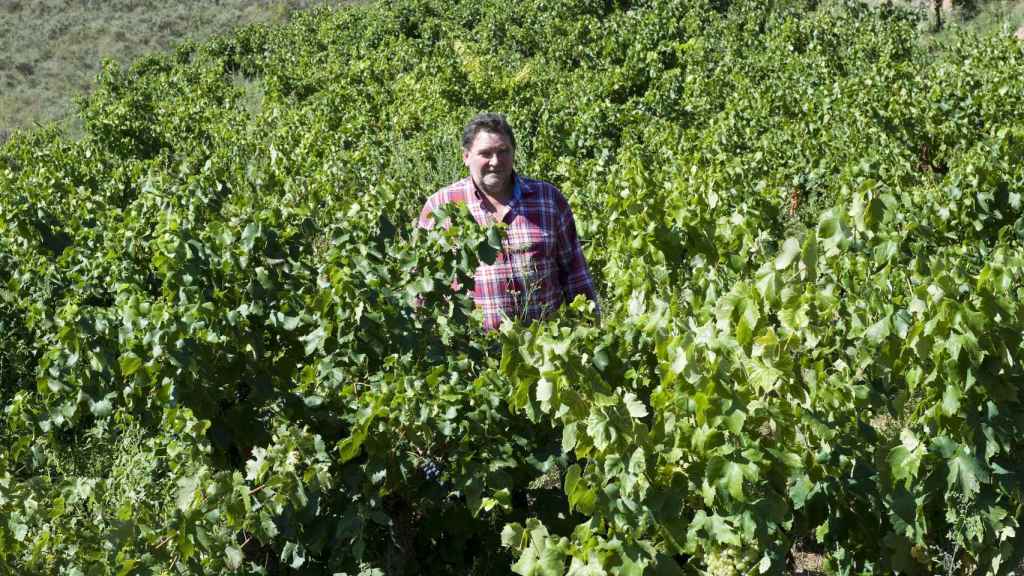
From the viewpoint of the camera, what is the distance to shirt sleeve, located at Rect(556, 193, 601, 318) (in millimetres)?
3754

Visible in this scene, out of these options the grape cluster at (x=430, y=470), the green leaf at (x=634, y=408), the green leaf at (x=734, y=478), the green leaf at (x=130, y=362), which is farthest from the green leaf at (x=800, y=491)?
the green leaf at (x=130, y=362)

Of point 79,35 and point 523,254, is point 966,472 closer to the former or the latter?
point 523,254

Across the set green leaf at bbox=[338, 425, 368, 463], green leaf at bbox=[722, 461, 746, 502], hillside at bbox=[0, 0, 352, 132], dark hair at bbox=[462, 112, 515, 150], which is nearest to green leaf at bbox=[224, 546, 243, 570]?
green leaf at bbox=[338, 425, 368, 463]

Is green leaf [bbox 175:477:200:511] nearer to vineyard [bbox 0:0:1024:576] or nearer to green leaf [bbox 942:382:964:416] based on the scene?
vineyard [bbox 0:0:1024:576]

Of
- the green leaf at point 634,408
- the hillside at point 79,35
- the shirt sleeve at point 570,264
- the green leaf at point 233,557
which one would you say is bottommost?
the hillside at point 79,35

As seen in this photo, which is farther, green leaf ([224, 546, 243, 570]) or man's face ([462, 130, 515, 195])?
man's face ([462, 130, 515, 195])

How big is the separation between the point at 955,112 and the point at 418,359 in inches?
237

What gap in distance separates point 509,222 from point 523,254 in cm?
13

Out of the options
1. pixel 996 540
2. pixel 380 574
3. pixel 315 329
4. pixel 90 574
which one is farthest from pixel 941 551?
pixel 90 574

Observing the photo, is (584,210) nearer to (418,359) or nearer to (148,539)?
(418,359)

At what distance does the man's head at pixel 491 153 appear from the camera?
357cm

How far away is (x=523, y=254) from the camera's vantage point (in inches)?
143

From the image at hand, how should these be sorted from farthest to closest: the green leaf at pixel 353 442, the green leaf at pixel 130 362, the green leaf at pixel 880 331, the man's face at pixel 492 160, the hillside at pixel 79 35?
the hillside at pixel 79 35, the man's face at pixel 492 160, the green leaf at pixel 130 362, the green leaf at pixel 353 442, the green leaf at pixel 880 331

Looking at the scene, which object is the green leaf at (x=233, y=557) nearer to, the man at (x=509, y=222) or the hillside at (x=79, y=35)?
the man at (x=509, y=222)
